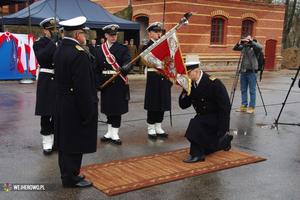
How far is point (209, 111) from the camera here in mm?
5094

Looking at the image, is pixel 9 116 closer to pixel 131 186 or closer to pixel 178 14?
pixel 131 186

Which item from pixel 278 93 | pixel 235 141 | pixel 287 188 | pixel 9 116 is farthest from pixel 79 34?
pixel 278 93

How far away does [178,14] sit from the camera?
20031 millimetres

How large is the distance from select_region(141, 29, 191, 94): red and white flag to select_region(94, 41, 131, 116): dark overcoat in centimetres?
90

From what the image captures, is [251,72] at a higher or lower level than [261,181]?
higher

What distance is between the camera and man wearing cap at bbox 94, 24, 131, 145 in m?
5.95

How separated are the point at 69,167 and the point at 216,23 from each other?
20019mm

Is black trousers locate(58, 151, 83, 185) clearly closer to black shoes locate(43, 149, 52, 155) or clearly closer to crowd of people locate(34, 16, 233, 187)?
crowd of people locate(34, 16, 233, 187)

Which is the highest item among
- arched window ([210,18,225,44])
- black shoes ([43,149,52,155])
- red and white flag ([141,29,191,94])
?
arched window ([210,18,225,44])

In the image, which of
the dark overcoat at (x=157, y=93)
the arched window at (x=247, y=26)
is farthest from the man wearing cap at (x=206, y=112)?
the arched window at (x=247, y=26)

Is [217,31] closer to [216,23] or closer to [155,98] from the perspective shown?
[216,23]

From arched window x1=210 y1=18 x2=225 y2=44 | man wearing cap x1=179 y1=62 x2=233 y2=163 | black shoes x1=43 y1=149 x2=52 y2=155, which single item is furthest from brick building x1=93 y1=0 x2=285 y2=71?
black shoes x1=43 y1=149 x2=52 y2=155

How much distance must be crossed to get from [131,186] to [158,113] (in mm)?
2488

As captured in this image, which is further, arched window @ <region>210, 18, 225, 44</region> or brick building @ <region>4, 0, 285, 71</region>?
arched window @ <region>210, 18, 225, 44</region>
